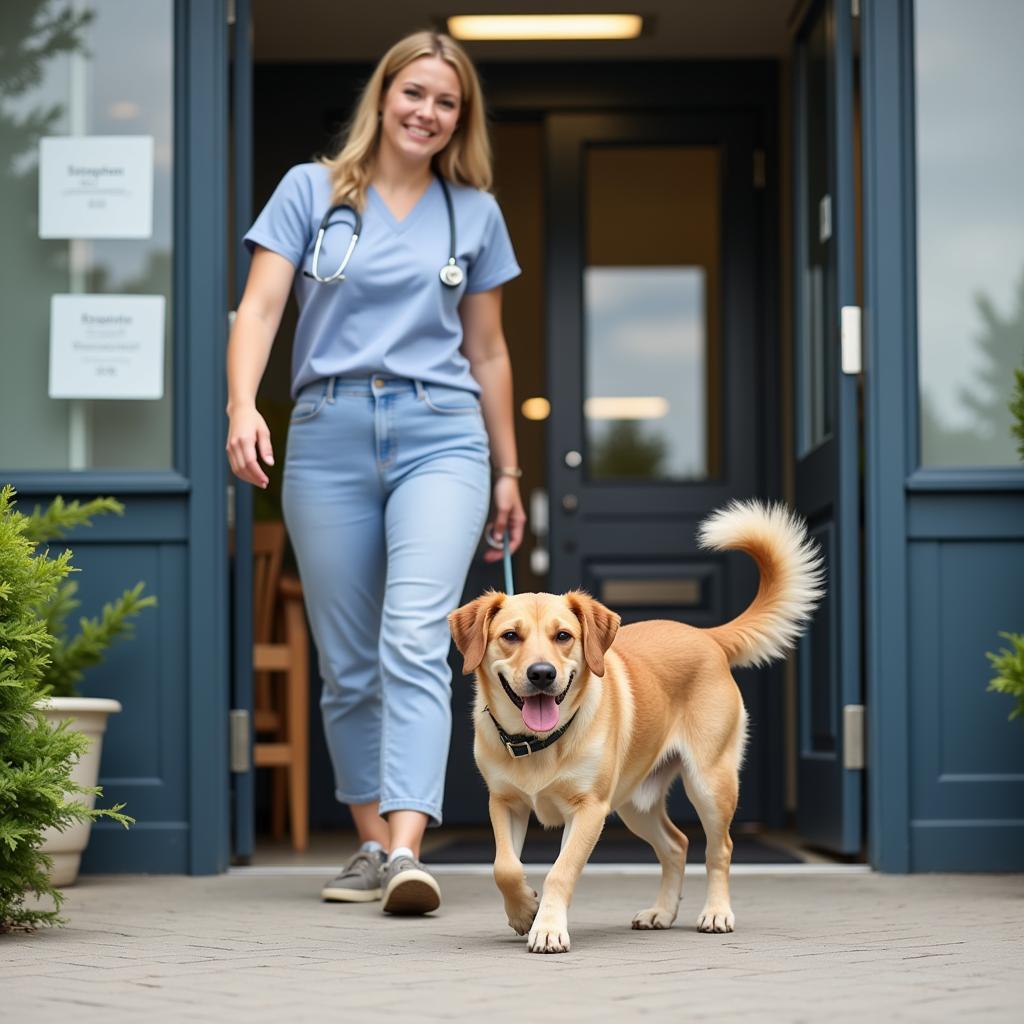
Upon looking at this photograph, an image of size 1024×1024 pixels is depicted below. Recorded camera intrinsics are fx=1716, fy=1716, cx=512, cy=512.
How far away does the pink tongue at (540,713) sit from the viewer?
131 inches

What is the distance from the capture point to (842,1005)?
105 inches

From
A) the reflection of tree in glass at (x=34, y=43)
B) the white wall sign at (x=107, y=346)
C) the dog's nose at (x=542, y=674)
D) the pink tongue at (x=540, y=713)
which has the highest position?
the reflection of tree in glass at (x=34, y=43)

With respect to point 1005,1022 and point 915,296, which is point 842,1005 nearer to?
point 1005,1022

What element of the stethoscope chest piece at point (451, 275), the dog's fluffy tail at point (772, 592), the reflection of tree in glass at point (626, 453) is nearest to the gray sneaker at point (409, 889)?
the dog's fluffy tail at point (772, 592)

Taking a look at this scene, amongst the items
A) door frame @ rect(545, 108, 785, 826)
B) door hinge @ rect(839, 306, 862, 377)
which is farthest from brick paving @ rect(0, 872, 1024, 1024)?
door frame @ rect(545, 108, 785, 826)

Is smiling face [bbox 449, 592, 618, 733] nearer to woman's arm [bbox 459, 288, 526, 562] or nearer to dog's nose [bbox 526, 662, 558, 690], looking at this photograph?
dog's nose [bbox 526, 662, 558, 690]

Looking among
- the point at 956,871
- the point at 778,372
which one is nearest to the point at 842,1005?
the point at 956,871

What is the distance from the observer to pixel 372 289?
425cm

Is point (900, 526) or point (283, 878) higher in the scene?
point (900, 526)

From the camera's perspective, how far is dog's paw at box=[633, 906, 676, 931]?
3.74 meters

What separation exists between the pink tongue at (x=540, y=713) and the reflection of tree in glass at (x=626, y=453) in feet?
11.7

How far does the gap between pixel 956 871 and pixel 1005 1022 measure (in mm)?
2447

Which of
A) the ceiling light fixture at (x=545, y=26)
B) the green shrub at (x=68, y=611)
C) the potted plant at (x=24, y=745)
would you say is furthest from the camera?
the ceiling light fixture at (x=545, y=26)

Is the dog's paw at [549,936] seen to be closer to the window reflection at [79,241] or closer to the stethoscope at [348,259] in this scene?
the stethoscope at [348,259]
